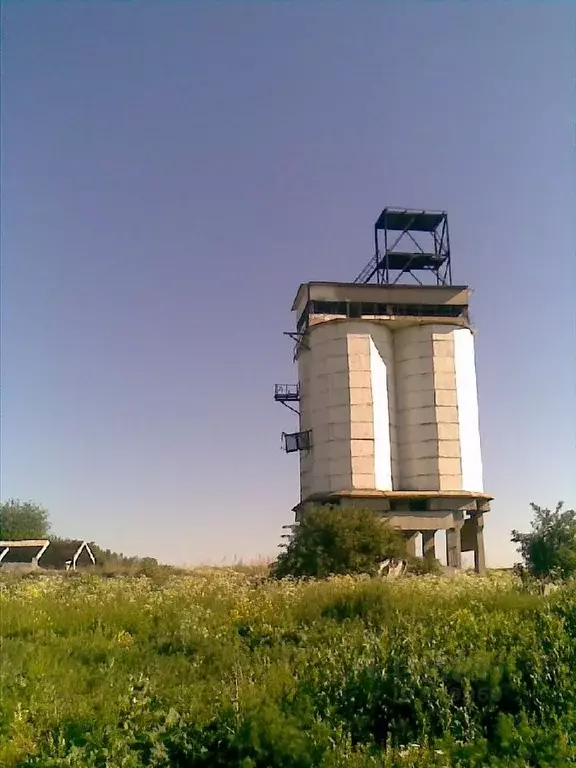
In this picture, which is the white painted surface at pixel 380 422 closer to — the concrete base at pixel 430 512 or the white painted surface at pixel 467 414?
the concrete base at pixel 430 512

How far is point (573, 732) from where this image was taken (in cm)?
791

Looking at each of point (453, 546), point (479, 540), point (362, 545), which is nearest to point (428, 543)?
Result: point (453, 546)

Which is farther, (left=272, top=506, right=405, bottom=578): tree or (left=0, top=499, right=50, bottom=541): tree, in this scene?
(left=0, top=499, right=50, bottom=541): tree

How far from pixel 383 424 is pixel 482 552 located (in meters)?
11.6

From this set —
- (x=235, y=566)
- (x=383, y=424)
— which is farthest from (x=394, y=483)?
(x=235, y=566)

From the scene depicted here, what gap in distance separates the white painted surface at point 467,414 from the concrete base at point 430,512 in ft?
4.56

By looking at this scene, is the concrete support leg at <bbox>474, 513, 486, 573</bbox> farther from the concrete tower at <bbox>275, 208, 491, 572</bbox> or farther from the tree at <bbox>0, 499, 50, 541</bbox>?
the tree at <bbox>0, 499, 50, 541</bbox>

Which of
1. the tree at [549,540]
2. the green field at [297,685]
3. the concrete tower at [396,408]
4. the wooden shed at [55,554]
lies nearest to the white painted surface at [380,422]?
the concrete tower at [396,408]

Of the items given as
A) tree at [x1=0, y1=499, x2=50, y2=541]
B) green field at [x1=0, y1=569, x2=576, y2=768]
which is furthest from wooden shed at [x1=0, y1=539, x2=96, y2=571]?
green field at [x1=0, y1=569, x2=576, y2=768]

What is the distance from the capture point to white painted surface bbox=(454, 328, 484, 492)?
5172 centimetres

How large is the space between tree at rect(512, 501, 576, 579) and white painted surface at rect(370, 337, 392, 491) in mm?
11709

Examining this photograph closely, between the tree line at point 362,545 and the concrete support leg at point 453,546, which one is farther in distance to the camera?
the concrete support leg at point 453,546

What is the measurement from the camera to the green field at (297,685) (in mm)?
7500

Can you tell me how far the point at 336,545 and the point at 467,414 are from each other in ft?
68.3
